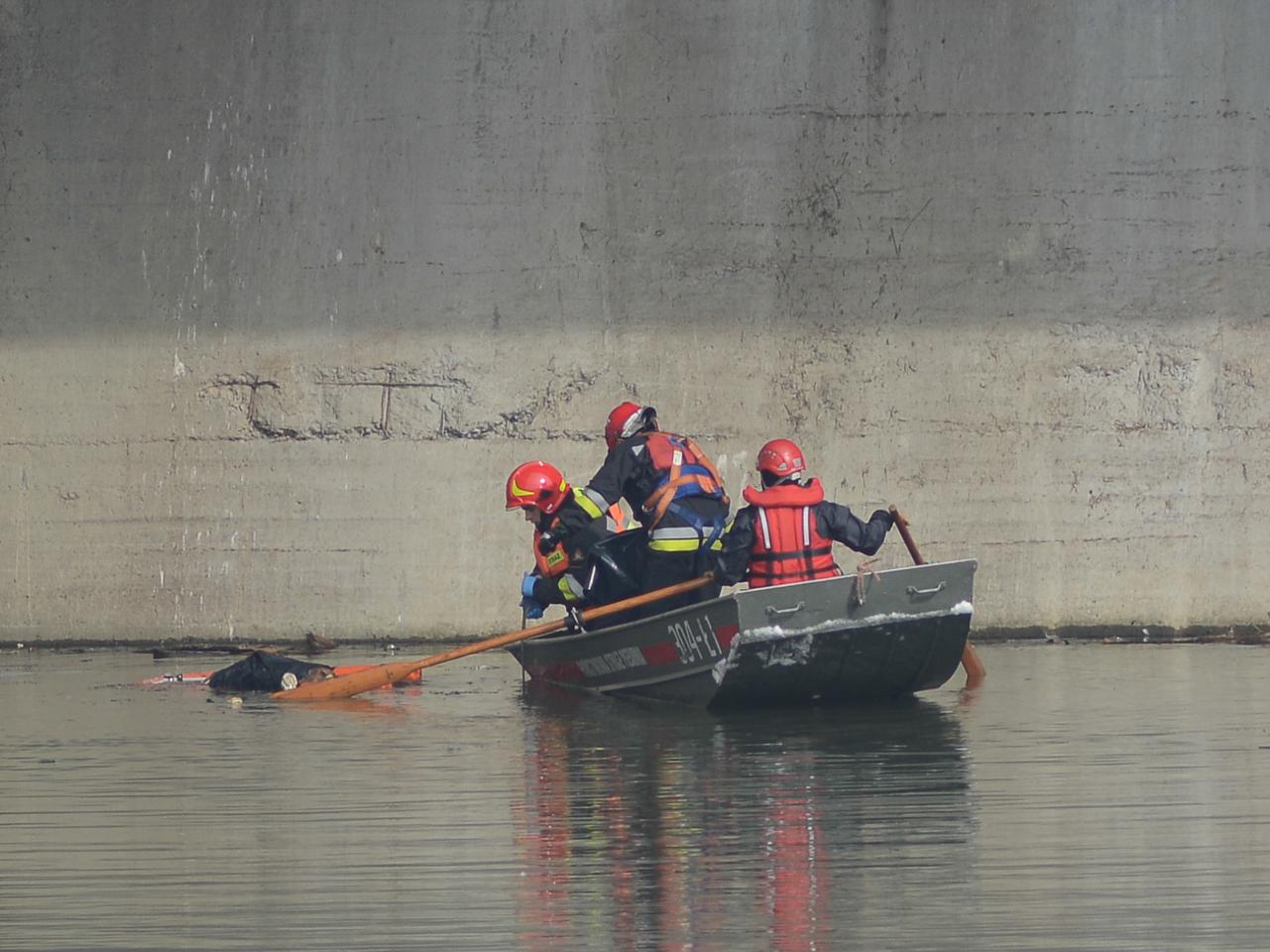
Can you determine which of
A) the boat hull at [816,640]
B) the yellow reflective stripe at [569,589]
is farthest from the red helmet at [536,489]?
the boat hull at [816,640]

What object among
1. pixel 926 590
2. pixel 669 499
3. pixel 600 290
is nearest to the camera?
pixel 926 590

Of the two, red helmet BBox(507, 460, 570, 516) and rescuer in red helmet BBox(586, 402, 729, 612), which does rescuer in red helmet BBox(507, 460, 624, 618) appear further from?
rescuer in red helmet BBox(586, 402, 729, 612)

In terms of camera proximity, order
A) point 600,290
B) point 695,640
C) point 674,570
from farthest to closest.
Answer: point 600,290
point 674,570
point 695,640

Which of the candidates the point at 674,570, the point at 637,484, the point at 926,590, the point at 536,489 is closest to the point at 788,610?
the point at 926,590

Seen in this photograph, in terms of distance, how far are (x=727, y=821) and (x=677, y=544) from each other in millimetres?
5316

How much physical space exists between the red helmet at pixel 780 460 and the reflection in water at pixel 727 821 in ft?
4.63

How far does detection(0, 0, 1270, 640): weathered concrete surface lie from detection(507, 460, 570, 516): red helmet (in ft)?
10.3

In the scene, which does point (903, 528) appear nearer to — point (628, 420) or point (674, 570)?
point (674, 570)

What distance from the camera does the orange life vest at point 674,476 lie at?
46.6 ft

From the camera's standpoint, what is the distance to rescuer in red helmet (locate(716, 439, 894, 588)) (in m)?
13.4

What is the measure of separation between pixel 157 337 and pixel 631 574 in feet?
18.3

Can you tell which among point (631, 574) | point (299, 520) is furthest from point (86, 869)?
point (299, 520)

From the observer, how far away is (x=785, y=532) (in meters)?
13.4

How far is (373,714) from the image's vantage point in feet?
45.9
